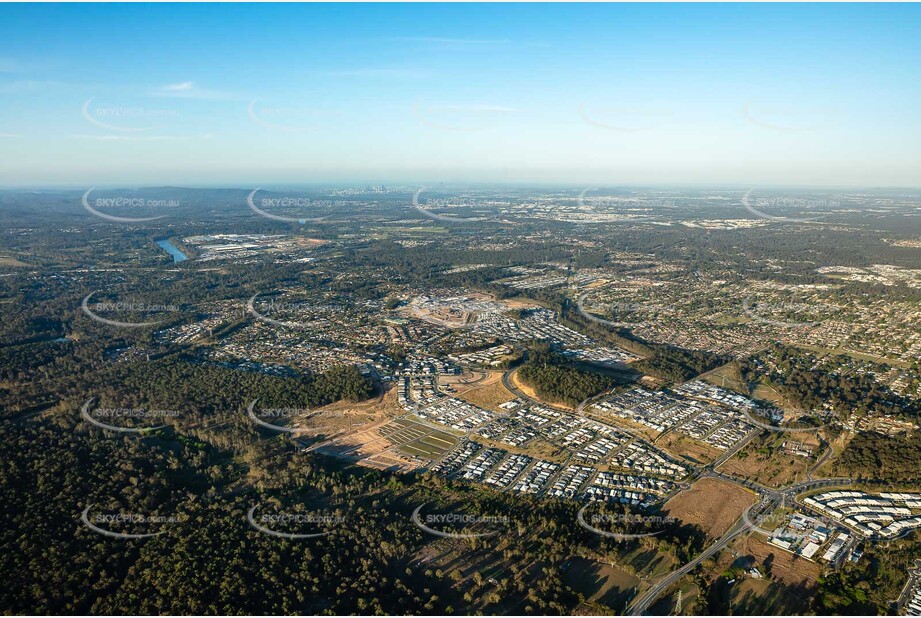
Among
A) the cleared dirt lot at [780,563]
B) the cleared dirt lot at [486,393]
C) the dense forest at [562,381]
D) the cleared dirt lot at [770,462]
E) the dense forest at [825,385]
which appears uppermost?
the dense forest at [562,381]

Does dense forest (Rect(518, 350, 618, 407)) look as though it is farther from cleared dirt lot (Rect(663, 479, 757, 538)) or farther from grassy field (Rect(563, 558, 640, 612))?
grassy field (Rect(563, 558, 640, 612))

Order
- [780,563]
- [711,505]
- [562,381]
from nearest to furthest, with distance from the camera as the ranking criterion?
[780,563] → [711,505] → [562,381]

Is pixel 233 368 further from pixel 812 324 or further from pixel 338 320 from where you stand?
pixel 812 324

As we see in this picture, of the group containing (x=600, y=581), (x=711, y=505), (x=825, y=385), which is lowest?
(x=600, y=581)

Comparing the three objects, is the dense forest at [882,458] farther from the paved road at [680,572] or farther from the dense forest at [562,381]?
the dense forest at [562,381]

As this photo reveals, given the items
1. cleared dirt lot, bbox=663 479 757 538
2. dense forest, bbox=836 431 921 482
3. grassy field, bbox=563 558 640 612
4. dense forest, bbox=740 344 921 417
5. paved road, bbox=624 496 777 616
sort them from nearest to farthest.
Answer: paved road, bbox=624 496 777 616
grassy field, bbox=563 558 640 612
cleared dirt lot, bbox=663 479 757 538
dense forest, bbox=836 431 921 482
dense forest, bbox=740 344 921 417

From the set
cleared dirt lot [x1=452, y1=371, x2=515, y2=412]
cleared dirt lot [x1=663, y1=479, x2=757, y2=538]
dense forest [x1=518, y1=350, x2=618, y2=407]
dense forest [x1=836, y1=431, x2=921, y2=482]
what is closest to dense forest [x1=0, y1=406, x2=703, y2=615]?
cleared dirt lot [x1=663, y1=479, x2=757, y2=538]

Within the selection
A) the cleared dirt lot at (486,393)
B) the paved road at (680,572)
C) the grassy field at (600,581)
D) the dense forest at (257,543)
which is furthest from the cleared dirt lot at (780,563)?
the cleared dirt lot at (486,393)

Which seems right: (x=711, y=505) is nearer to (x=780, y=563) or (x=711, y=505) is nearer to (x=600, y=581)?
(x=780, y=563)

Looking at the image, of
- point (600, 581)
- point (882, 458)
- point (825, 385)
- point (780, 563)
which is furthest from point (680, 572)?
point (825, 385)

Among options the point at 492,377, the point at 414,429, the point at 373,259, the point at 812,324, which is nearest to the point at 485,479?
the point at 414,429
